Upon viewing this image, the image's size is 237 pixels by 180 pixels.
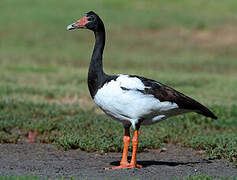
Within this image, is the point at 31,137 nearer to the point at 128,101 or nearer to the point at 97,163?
the point at 97,163

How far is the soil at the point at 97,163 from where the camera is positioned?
21.9 feet

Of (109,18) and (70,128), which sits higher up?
(109,18)

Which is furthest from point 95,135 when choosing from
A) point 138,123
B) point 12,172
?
point 12,172

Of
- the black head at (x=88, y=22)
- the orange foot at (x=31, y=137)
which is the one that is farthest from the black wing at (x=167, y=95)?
the orange foot at (x=31, y=137)

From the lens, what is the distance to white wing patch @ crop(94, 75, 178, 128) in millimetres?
6945

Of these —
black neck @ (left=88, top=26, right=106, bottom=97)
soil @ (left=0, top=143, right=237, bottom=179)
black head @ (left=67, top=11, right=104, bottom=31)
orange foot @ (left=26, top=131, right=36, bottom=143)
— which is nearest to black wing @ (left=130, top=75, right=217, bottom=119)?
black neck @ (left=88, top=26, right=106, bottom=97)

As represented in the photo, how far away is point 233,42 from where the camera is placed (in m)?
27.7

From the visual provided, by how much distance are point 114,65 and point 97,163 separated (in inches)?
568

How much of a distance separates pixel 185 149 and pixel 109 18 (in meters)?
23.6

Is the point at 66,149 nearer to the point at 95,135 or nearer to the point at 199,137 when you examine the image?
the point at 95,135

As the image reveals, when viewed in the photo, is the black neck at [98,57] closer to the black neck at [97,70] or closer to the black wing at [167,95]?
the black neck at [97,70]

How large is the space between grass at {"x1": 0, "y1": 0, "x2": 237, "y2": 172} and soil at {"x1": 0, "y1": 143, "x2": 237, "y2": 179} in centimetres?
21

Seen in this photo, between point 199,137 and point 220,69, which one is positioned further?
point 220,69

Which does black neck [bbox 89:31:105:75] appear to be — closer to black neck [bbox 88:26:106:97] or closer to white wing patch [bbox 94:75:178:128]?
black neck [bbox 88:26:106:97]
